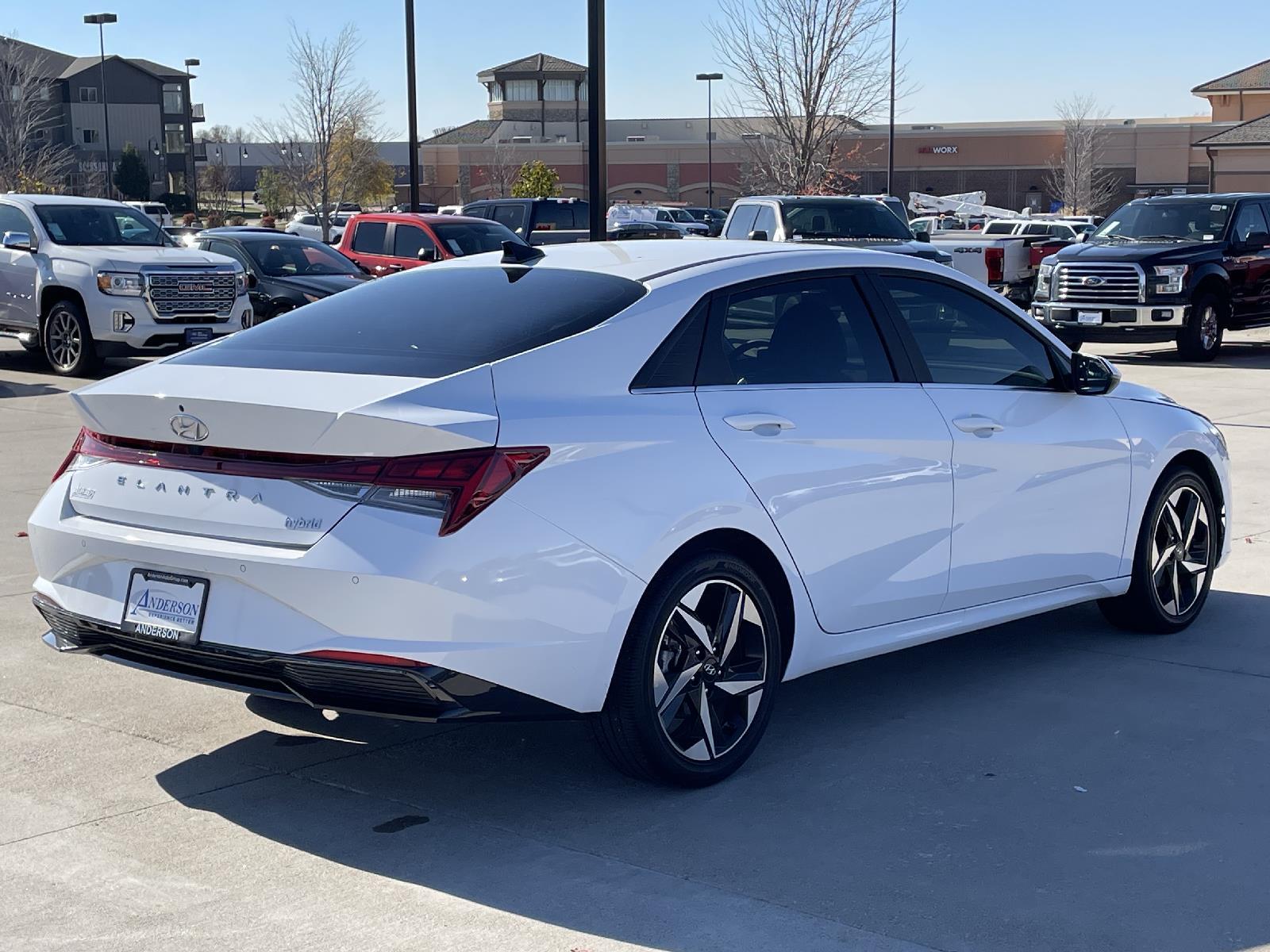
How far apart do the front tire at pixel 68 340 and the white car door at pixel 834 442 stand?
1367cm

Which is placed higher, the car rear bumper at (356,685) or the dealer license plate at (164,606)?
the dealer license plate at (164,606)

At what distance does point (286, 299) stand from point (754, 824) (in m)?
16.5

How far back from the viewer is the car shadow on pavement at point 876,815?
3951 mm

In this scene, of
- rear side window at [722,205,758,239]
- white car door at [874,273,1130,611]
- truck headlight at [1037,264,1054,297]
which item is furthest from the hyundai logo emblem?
truck headlight at [1037,264,1054,297]

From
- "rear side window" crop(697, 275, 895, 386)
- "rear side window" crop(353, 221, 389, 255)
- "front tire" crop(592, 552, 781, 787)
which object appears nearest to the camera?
"front tire" crop(592, 552, 781, 787)

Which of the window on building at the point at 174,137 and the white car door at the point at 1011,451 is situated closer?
the white car door at the point at 1011,451

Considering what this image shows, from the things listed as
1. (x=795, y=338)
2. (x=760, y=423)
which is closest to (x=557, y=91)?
(x=795, y=338)

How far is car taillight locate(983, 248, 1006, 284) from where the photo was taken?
1005 inches

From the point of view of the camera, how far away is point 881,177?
290ft

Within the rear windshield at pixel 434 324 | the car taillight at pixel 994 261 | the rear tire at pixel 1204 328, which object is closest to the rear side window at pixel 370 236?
the car taillight at pixel 994 261

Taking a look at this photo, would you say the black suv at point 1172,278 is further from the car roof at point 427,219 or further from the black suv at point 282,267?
the black suv at point 282,267

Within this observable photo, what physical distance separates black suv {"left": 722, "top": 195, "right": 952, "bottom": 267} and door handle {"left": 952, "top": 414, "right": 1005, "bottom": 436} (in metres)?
13.5

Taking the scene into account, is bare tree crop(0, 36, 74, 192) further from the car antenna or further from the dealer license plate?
the dealer license plate

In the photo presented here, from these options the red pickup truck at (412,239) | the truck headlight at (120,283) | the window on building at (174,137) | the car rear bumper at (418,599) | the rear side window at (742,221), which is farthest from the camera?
the window on building at (174,137)
